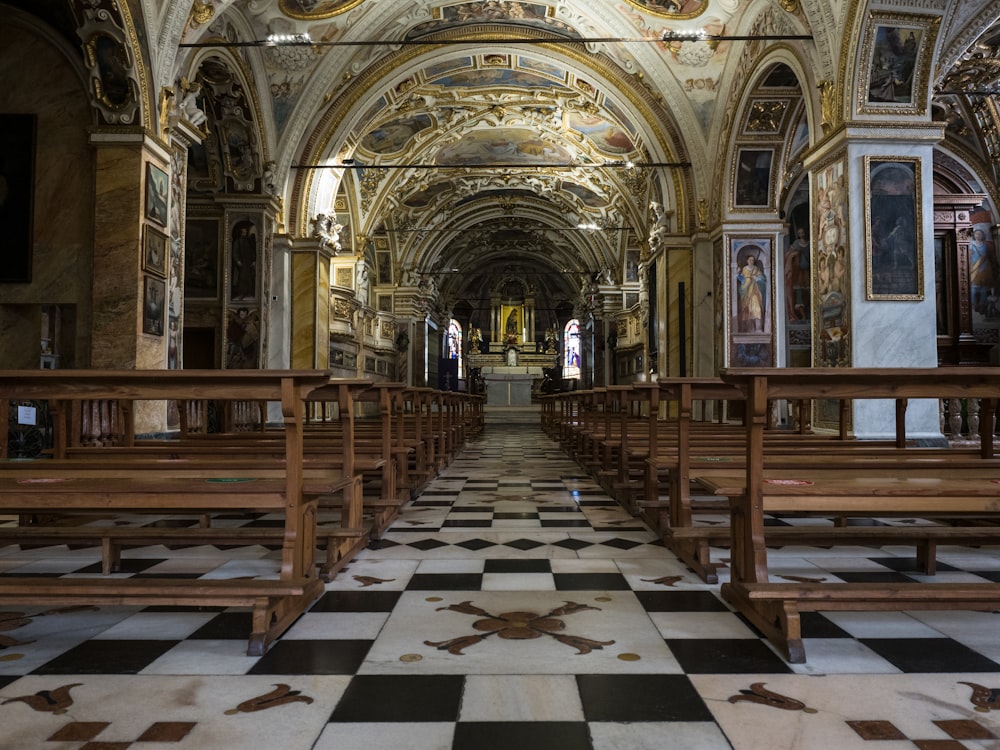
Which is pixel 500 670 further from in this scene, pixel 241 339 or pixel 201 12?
pixel 241 339

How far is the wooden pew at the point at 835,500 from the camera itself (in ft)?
8.21

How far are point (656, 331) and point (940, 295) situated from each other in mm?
6473

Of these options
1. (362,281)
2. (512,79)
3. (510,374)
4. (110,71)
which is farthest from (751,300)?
(510,374)

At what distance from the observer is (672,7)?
11.5 m

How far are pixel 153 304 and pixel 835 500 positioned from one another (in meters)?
7.53

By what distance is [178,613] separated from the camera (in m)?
2.98

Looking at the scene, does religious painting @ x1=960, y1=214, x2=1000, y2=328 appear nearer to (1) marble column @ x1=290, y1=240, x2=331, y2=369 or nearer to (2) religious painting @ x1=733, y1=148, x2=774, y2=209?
(2) religious painting @ x1=733, y1=148, x2=774, y2=209

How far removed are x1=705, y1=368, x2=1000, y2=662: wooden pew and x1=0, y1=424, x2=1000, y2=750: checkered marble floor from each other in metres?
0.17

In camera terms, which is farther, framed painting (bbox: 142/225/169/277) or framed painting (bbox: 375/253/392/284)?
framed painting (bbox: 375/253/392/284)

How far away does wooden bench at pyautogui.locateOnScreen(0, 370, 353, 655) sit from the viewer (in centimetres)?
254

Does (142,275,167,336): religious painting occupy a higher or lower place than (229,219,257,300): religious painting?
lower

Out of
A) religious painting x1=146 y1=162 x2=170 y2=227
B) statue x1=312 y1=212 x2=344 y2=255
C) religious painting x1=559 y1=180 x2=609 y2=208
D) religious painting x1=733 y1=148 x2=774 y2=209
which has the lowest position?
religious painting x1=146 y1=162 x2=170 y2=227

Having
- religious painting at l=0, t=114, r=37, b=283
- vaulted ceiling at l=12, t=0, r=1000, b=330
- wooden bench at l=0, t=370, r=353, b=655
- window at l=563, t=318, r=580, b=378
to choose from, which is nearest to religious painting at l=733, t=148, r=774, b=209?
vaulted ceiling at l=12, t=0, r=1000, b=330

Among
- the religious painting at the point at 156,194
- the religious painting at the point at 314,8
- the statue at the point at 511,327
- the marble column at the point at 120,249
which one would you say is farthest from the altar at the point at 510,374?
the marble column at the point at 120,249
